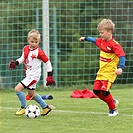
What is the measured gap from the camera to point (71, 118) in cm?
930

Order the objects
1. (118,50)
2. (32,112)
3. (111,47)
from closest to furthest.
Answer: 1. (32,112)
2. (118,50)
3. (111,47)

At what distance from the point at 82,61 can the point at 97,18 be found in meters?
2.11

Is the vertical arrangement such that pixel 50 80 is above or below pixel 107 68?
below

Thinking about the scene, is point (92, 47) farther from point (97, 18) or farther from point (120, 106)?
point (120, 106)

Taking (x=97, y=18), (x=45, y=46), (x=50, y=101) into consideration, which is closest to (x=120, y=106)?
(x=50, y=101)

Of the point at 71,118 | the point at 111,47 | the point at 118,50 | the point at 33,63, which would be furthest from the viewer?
the point at 33,63

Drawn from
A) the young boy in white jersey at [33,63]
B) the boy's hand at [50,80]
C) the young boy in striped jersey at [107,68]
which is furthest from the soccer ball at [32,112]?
the young boy in striped jersey at [107,68]

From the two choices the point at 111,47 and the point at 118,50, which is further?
the point at 111,47

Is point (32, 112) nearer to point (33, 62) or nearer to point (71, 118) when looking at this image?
point (71, 118)

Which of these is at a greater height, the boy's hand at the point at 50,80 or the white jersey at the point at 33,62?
the white jersey at the point at 33,62

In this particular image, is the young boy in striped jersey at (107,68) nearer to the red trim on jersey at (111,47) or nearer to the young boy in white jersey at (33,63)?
the red trim on jersey at (111,47)

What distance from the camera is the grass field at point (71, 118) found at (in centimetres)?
810

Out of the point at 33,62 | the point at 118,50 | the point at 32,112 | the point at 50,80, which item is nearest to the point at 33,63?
the point at 33,62

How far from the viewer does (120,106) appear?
1119 cm
